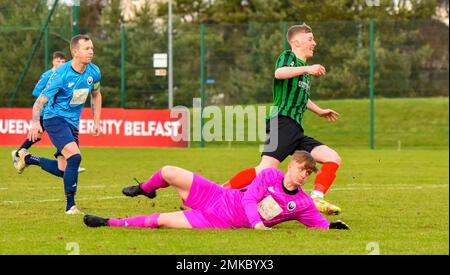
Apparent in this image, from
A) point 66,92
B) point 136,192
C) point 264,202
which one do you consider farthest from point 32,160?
point 264,202

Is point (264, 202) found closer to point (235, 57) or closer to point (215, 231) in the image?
point (215, 231)

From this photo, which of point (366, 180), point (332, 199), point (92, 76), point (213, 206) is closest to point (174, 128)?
point (366, 180)

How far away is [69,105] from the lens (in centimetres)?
1206

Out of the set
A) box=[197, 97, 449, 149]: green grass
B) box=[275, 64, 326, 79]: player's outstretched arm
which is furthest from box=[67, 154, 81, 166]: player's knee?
box=[197, 97, 449, 149]: green grass

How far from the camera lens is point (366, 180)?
1886 cm

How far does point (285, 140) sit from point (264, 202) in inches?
70.1

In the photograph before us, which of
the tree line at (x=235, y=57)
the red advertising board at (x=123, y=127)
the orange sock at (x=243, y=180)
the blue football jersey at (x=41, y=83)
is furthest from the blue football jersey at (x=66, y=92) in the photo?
the tree line at (x=235, y=57)

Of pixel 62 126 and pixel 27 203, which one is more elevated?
pixel 62 126

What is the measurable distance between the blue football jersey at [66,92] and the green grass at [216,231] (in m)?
1.17

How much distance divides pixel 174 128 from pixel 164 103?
3698mm

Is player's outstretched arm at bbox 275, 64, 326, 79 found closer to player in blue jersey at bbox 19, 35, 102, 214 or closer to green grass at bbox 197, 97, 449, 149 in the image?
player in blue jersey at bbox 19, 35, 102, 214

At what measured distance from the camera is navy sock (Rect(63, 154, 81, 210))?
38.0 feet

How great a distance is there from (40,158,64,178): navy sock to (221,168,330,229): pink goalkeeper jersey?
4.28 meters
